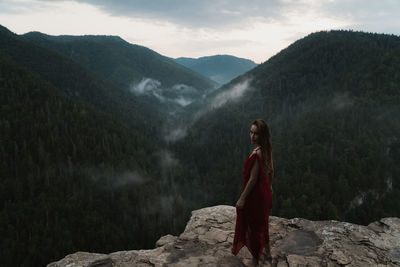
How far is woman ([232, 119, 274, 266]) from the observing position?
24.6 ft

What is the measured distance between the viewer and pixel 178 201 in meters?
130

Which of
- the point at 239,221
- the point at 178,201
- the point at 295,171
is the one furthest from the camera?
the point at 178,201

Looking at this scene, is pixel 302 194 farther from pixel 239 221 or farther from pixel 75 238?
pixel 239 221

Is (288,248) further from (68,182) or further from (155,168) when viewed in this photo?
(155,168)

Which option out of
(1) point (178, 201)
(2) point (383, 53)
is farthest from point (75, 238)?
(2) point (383, 53)

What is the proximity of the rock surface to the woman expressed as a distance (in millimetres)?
733

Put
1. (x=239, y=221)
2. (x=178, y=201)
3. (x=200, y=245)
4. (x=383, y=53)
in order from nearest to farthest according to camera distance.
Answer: (x=239, y=221)
(x=200, y=245)
(x=178, y=201)
(x=383, y=53)

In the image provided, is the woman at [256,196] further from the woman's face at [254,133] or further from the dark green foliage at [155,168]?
the dark green foliage at [155,168]

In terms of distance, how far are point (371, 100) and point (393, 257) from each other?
18835cm

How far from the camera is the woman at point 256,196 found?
7.48 metres

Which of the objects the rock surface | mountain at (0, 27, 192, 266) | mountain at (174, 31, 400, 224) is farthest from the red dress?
mountain at (0, 27, 192, 266)

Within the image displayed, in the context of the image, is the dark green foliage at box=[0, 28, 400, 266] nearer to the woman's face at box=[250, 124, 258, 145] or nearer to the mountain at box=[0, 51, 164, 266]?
the mountain at box=[0, 51, 164, 266]

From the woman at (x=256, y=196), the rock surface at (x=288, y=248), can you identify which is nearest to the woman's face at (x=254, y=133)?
the woman at (x=256, y=196)

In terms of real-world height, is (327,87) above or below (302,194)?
above
